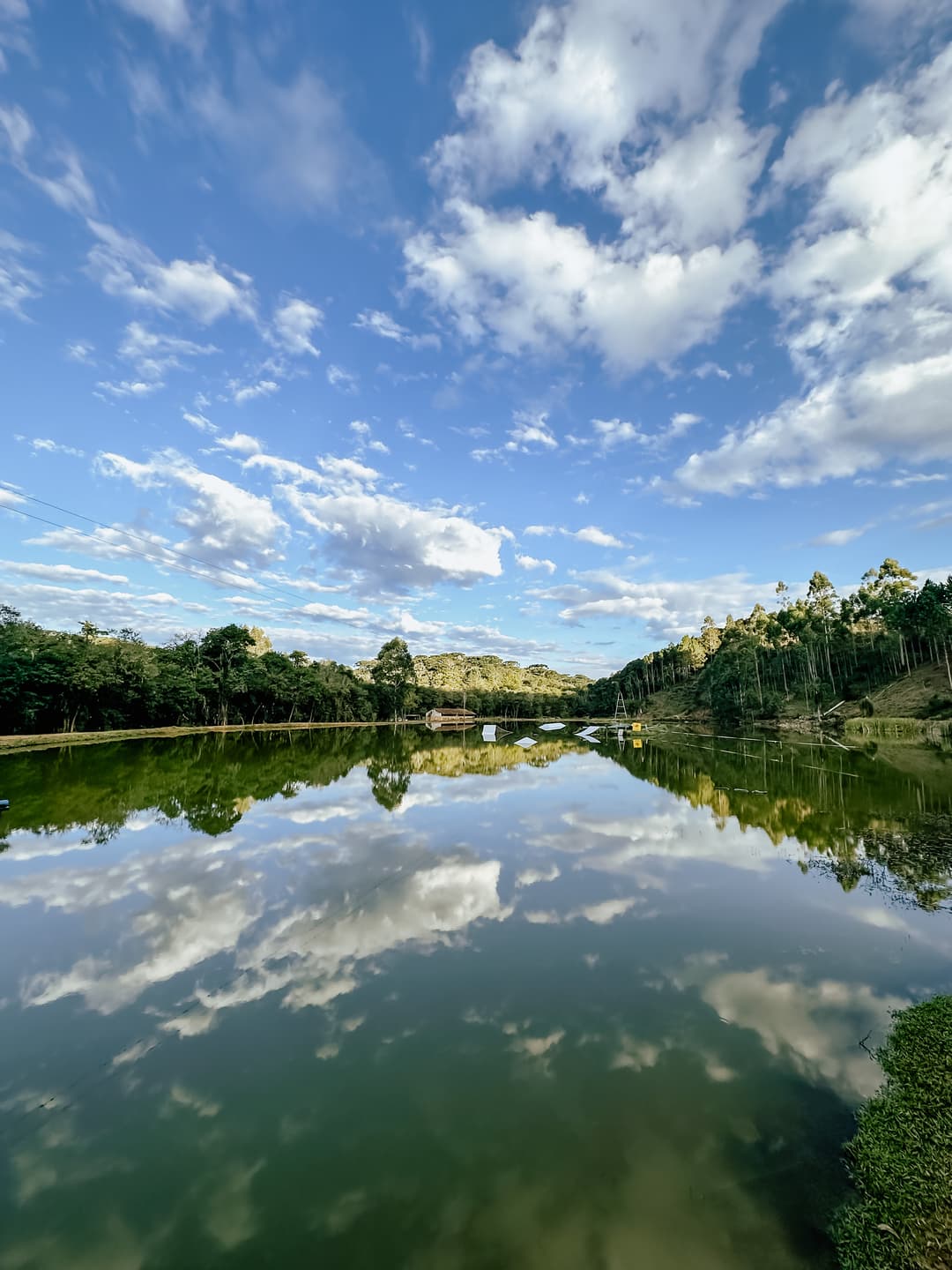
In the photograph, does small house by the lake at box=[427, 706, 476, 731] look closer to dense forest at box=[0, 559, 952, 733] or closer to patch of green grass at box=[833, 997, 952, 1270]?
dense forest at box=[0, 559, 952, 733]

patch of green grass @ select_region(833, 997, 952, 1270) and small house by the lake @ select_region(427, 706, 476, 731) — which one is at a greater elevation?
small house by the lake @ select_region(427, 706, 476, 731)

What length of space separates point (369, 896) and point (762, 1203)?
345 inches

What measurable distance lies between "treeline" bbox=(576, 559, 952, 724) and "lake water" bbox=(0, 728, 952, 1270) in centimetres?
6467

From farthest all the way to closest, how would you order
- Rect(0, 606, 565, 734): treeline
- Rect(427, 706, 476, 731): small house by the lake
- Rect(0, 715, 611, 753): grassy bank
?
1. Rect(427, 706, 476, 731): small house by the lake
2. Rect(0, 606, 565, 734): treeline
3. Rect(0, 715, 611, 753): grassy bank

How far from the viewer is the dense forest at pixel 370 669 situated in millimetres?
52000

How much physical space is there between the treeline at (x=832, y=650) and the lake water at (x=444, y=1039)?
64.7 meters

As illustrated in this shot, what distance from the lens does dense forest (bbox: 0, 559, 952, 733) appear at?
2047 inches

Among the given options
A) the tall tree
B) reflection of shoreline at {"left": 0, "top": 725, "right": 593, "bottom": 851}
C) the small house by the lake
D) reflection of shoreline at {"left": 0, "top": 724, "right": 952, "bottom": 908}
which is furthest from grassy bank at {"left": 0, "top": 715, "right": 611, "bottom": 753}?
the small house by the lake

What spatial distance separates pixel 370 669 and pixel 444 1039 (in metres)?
117

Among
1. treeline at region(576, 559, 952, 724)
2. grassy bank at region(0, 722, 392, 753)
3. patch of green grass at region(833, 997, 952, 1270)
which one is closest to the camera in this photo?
patch of green grass at region(833, 997, 952, 1270)

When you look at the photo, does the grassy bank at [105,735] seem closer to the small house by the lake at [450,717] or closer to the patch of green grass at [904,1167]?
the small house by the lake at [450,717]

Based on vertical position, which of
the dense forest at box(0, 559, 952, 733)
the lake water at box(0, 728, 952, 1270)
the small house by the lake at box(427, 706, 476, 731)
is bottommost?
the lake water at box(0, 728, 952, 1270)

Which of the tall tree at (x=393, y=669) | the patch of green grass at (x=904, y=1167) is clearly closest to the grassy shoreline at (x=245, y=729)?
the tall tree at (x=393, y=669)

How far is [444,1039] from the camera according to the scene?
6941 millimetres
